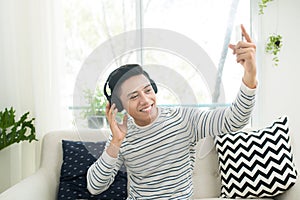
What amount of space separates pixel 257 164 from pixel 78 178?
848 mm

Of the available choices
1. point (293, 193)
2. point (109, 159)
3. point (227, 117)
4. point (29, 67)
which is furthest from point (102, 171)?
point (29, 67)

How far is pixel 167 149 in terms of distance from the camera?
1.30 meters

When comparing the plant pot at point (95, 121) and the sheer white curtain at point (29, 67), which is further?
the sheer white curtain at point (29, 67)

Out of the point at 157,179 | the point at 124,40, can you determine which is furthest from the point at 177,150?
the point at 124,40

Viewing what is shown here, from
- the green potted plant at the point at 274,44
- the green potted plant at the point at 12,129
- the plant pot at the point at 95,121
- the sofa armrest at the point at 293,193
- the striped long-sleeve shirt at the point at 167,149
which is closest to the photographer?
the striped long-sleeve shirt at the point at 167,149

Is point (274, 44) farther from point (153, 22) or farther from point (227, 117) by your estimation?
point (227, 117)

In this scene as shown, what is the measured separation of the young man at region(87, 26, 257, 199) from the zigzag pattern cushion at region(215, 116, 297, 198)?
902mm

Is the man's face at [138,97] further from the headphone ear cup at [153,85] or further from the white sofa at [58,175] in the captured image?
the white sofa at [58,175]

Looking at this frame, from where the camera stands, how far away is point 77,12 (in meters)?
2.82

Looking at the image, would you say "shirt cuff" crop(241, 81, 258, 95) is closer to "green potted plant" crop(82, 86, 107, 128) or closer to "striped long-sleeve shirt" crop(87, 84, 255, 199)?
"striped long-sleeve shirt" crop(87, 84, 255, 199)

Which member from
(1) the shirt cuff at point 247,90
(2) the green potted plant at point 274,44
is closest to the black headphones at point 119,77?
(1) the shirt cuff at point 247,90

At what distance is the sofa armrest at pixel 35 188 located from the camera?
189cm

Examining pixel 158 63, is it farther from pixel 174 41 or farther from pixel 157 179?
pixel 157 179

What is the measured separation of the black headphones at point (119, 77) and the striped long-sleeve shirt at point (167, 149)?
0.09 meters
